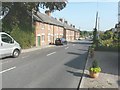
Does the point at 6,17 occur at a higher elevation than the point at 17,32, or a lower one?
higher

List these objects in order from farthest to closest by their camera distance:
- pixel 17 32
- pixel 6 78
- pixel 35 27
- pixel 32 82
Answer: pixel 35 27
pixel 17 32
pixel 6 78
pixel 32 82

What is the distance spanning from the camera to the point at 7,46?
60.6 feet

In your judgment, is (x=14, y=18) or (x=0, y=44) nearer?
(x=0, y=44)

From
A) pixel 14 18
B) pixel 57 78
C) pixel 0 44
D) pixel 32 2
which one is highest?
pixel 32 2

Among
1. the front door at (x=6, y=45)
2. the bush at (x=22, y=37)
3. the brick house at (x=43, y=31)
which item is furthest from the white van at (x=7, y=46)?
the brick house at (x=43, y=31)

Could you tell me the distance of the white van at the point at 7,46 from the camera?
59.1ft

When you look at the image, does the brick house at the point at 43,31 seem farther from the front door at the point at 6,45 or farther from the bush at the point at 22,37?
the front door at the point at 6,45

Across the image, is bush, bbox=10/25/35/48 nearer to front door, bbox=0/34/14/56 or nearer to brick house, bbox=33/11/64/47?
brick house, bbox=33/11/64/47

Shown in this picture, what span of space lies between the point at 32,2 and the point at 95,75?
23.1 m

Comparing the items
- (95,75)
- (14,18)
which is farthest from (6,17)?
(95,75)

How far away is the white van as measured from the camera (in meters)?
18.0

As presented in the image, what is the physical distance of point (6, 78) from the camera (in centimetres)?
1058

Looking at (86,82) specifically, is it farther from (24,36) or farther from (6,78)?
(24,36)

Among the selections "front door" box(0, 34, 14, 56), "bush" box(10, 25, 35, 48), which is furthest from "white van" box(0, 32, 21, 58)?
"bush" box(10, 25, 35, 48)
